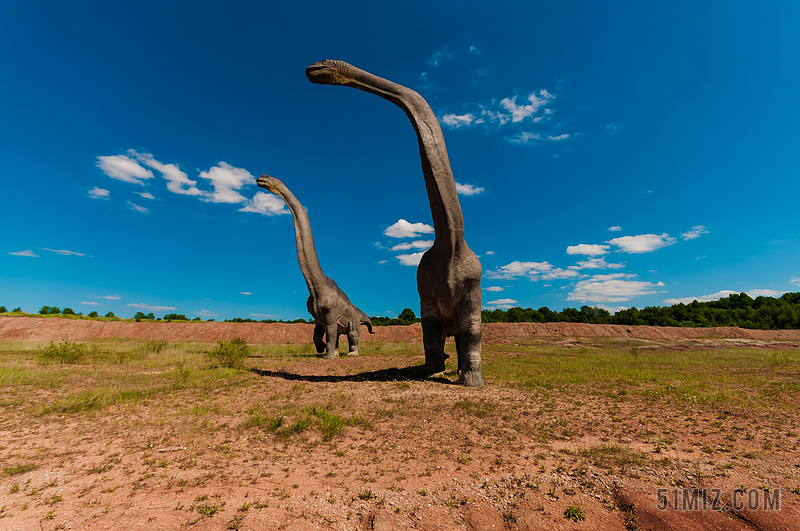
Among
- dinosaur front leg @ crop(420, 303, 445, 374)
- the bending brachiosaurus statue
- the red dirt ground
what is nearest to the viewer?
the red dirt ground

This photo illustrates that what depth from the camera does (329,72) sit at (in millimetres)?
6754

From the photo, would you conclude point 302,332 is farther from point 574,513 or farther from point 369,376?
point 574,513

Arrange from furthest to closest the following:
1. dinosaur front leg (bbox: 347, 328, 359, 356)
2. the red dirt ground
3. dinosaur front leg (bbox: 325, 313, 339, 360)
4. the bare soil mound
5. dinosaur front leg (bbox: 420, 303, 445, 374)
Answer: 1. the bare soil mound
2. dinosaur front leg (bbox: 347, 328, 359, 356)
3. dinosaur front leg (bbox: 325, 313, 339, 360)
4. dinosaur front leg (bbox: 420, 303, 445, 374)
5. the red dirt ground

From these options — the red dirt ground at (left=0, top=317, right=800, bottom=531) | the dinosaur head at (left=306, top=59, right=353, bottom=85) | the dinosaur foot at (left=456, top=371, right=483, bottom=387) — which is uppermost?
the dinosaur head at (left=306, top=59, right=353, bottom=85)

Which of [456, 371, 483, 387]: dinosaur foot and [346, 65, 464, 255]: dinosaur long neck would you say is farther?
[456, 371, 483, 387]: dinosaur foot

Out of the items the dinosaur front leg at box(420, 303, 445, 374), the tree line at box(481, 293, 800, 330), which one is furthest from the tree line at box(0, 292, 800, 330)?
the dinosaur front leg at box(420, 303, 445, 374)

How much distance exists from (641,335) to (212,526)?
47.7 metres

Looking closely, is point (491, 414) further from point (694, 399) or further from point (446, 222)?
point (694, 399)

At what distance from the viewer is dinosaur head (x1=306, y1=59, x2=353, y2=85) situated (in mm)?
6742

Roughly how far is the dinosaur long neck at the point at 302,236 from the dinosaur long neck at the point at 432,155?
268 inches

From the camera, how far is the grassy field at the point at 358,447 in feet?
9.28

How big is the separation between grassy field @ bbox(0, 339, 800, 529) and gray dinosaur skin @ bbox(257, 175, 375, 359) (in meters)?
6.24

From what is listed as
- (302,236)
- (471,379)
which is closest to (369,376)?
(471,379)

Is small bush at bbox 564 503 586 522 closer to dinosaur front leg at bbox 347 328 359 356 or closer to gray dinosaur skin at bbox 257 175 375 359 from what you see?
gray dinosaur skin at bbox 257 175 375 359
